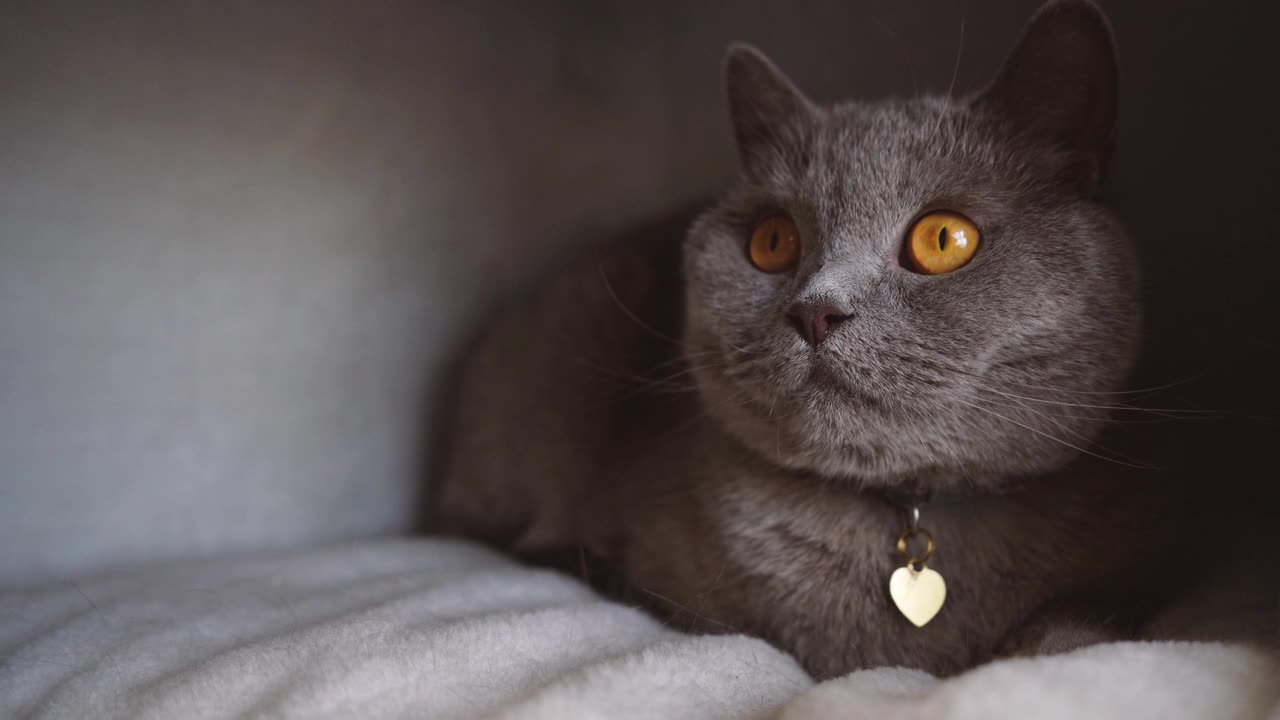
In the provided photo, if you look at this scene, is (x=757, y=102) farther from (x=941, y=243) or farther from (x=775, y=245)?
(x=941, y=243)

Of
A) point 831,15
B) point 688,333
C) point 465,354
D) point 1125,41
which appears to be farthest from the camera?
point 465,354

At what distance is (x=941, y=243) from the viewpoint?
79 cm

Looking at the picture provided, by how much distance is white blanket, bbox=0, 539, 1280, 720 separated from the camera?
0.54m

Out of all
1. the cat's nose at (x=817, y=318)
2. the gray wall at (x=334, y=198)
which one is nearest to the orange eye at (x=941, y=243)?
the cat's nose at (x=817, y=318)

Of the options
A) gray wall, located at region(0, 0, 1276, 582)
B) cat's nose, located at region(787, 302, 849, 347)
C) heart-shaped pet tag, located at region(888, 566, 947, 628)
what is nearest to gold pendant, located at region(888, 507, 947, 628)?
heart-shaped pet tag, located at region(888, 566, 947, 628)

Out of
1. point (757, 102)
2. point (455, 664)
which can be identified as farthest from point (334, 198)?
point (455, 664)

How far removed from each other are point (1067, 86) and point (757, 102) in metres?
0.34

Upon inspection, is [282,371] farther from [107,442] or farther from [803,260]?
[803,260]

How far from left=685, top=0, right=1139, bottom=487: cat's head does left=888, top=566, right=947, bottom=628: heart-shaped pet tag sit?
0.09m

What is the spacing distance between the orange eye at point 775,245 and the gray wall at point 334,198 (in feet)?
1.70

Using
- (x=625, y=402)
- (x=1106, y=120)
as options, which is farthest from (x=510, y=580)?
(x=1106, y=120)

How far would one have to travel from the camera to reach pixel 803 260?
0.84 meters

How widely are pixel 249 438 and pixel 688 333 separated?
75 centimetres

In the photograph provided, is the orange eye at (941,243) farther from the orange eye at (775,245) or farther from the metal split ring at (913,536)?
the metal split ring at (913,536)
